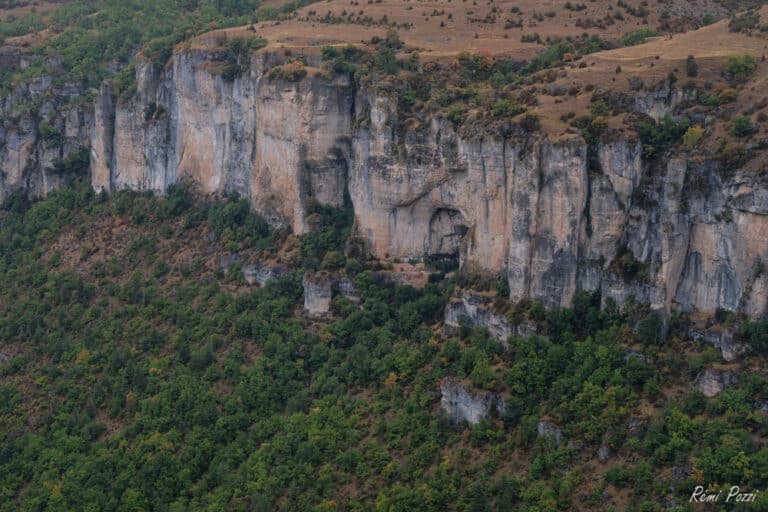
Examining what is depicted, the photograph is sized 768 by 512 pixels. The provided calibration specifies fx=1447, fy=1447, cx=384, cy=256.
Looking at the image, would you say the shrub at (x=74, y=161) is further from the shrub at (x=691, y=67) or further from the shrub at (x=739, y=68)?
the shrub at (x=739, y=68)

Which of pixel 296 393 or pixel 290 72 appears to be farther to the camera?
pixel 290 72

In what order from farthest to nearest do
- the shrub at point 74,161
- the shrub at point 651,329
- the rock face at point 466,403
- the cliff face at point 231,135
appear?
1. the shrub at point 74,161
2. the cliff face at point 231,135
3. the rock face at point 466,403
4. the shrub at point 651,329

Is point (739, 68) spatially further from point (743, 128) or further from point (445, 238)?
point (445, 238)

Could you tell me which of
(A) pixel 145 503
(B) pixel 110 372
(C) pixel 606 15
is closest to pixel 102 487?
(A) pixel 145 503

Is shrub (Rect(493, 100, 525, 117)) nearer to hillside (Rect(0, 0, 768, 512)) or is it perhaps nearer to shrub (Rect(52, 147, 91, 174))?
hillside (Rect(0, 0, 768, 512))

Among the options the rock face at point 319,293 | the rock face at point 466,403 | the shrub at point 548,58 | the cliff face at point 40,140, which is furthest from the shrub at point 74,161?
the rock face at point 466,403

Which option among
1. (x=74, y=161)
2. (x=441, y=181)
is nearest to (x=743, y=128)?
(x=441, y=181)

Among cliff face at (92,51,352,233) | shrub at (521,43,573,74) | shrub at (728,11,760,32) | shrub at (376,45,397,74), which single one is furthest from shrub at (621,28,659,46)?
cliff face at (92,51,352,233)
